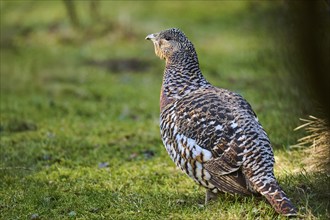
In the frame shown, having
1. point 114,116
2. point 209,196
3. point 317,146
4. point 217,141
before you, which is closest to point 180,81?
point 217,141

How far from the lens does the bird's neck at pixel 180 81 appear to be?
6.56 metres

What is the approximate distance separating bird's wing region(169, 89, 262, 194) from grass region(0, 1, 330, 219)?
0.34m

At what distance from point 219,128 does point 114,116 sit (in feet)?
18.4

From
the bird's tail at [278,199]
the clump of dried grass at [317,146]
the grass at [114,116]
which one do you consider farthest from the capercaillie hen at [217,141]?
the clump of dried grass at [317,146]

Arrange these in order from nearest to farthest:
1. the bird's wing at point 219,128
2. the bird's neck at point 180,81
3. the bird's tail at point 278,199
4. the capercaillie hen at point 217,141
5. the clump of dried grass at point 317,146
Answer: the bird's tail at point 278,199
the capercaillie hen at point 217,141
the bird's wing at point 219,128
the bird's neck at point 180,81
the clump of dried grass at point 317,146

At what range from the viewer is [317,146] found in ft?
23.7

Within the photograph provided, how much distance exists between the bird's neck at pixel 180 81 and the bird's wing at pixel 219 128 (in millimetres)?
202

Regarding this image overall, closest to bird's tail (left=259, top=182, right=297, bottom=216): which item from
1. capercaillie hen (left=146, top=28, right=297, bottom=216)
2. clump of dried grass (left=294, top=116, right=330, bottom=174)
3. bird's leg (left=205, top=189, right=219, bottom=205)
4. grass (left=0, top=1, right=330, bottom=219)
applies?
capercaillie hen (left=146, top=28, right=297, bottom=216)

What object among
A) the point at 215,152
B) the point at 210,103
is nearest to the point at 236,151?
the point at 215,152

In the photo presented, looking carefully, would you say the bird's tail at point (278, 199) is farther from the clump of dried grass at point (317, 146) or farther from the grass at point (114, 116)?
the clump of dried grass at point (317, 146)

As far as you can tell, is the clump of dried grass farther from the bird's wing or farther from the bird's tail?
the bird's tail

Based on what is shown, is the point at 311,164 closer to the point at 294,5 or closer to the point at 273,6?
the point at 273,6

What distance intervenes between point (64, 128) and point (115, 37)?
29.7 ft

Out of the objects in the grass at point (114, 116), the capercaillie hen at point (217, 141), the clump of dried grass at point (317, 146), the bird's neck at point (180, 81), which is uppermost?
the bird's neck at point (180, 81)
